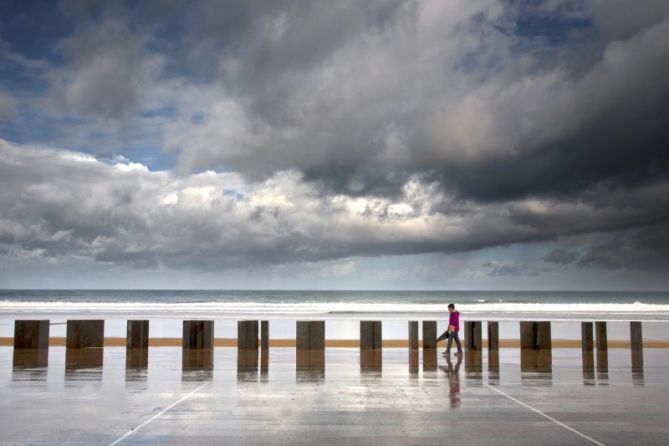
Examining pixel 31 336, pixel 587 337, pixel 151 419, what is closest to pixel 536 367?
pixel 587 337

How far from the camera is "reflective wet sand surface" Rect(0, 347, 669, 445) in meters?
8.40

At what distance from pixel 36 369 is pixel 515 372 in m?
11.8

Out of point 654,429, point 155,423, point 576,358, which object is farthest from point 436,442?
point 576,358

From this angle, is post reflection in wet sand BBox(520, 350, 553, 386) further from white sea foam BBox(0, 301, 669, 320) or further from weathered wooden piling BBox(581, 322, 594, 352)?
white sea foam BBox(0, 301, 669, 320)

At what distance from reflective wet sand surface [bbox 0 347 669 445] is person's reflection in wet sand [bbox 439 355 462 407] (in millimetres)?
25

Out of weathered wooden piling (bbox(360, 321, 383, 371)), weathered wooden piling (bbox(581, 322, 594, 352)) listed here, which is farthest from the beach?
weathered wooden piling (bbox(581, 322, 594, 352))

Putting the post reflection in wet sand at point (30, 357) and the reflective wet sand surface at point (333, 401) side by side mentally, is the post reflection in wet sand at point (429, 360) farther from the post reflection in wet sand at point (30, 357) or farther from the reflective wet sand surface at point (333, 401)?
the post reflection in wet sand at point (30, 357)

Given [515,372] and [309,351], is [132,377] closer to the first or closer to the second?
Answer: [309,351]

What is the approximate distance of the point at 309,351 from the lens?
1848 cm

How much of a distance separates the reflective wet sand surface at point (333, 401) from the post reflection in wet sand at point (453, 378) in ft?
0.08

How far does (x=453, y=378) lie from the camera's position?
45.7ft

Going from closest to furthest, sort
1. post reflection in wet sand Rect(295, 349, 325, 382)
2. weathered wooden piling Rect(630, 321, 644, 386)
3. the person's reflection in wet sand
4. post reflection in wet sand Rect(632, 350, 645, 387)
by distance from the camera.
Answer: the person's reflection in wet sand
post reflection in wet sand Rect(632, 350, 645, 387)
post reflection in wet sand Rect(295, 349, 325, 382)
weathered wooden piling Rect(630, 321, 644, 386)

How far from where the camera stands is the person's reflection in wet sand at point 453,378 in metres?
11.2

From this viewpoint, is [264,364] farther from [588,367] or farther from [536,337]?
[536,337]
